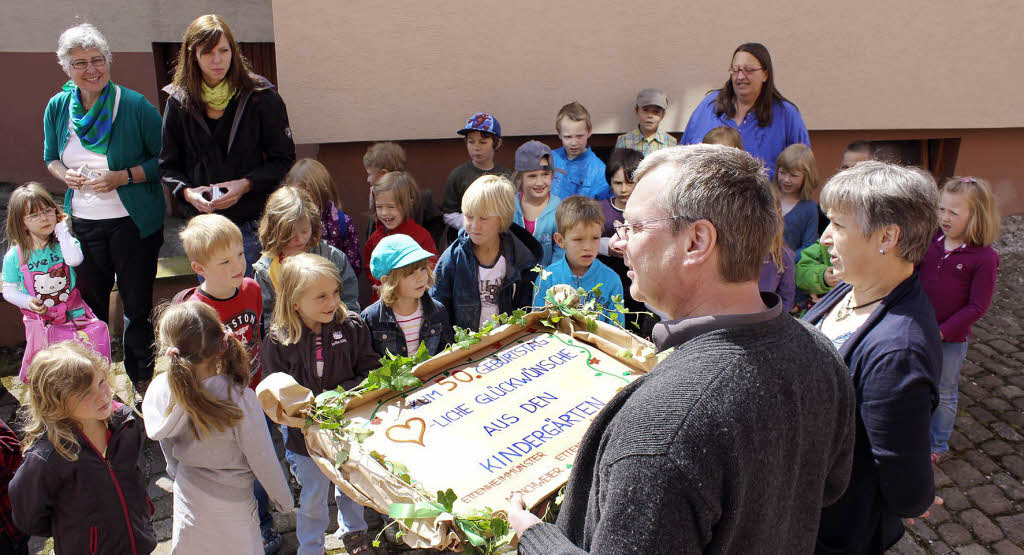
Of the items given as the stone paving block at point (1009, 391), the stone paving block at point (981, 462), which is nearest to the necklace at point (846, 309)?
the stone paving block at point (981, 462)

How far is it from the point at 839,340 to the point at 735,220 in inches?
51.2

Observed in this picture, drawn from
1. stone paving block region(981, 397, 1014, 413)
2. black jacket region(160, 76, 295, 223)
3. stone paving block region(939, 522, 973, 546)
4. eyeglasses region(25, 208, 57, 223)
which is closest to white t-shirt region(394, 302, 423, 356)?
black jacket region(160, 76, 295, 223)

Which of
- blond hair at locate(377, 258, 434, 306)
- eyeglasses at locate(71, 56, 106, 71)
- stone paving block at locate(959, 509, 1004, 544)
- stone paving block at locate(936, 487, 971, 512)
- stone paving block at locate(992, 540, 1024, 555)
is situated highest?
eyeglasses at locate(71, 56, 106, 71)

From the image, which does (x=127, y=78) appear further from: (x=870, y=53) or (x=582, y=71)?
(x=870, y=53)

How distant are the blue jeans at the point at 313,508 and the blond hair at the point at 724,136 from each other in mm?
3210

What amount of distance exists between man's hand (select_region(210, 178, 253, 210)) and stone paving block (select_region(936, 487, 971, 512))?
435cm

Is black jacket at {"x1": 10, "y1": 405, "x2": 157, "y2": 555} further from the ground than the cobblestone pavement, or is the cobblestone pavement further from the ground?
black jacket at {"x1": 10, "y1": 405, "x2": 157, "y2": 555}

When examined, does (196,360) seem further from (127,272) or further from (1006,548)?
(1006,548)

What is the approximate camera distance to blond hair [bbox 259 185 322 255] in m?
3.86

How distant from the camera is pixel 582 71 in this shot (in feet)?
20.8

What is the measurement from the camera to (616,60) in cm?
643

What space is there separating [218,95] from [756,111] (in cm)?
369

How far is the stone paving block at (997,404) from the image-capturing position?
486 centimetres

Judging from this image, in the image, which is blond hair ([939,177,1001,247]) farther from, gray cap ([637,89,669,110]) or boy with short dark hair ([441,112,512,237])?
boy with short dark hair ([441,112,512,237])
